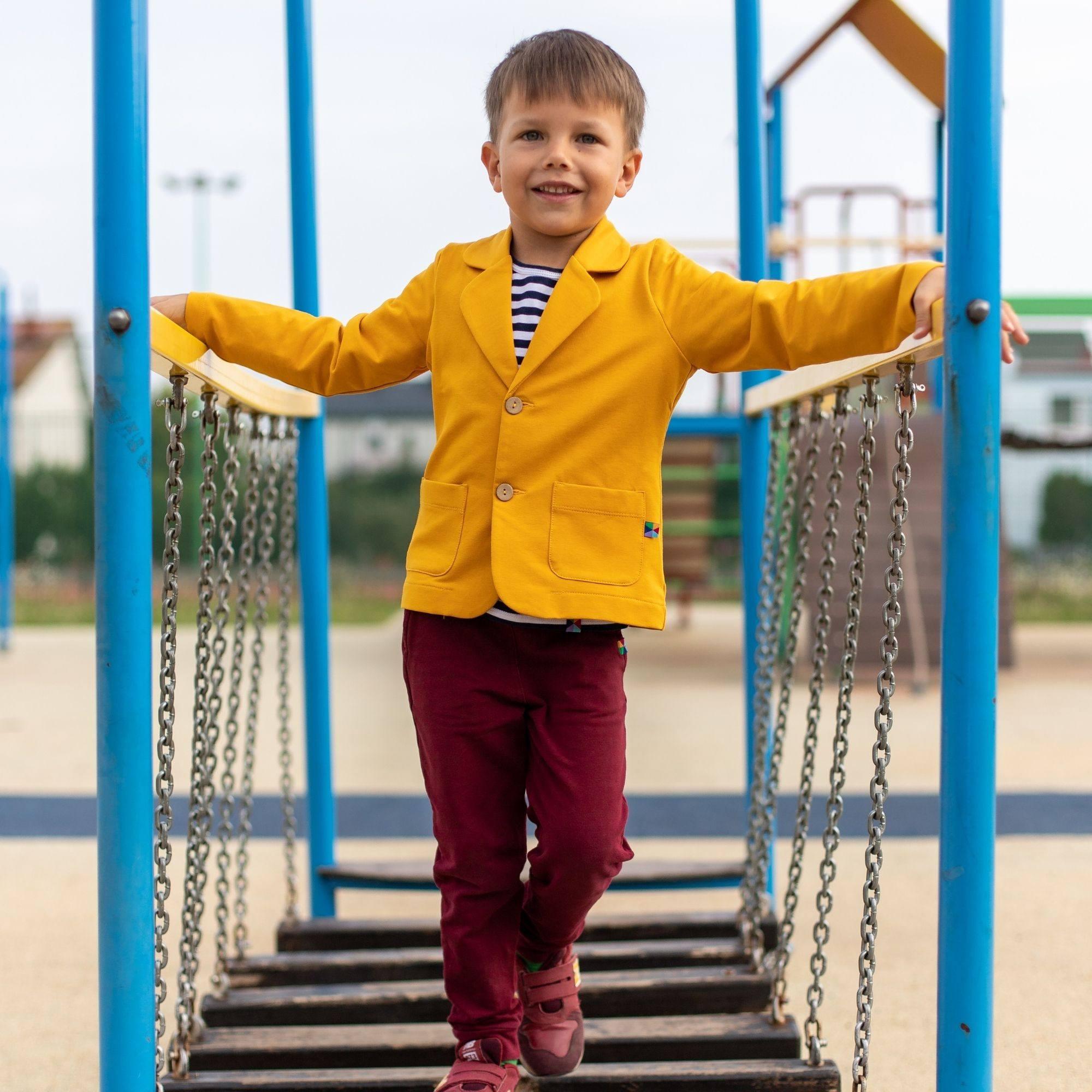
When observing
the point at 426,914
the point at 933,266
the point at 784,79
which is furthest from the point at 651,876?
the point at 784,79

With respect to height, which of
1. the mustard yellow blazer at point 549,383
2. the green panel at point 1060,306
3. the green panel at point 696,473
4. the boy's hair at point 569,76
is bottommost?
the mustard yellow blazer at point 549,383

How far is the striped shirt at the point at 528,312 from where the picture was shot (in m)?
1.60

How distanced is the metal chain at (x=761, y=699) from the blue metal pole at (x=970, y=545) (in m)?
0.79

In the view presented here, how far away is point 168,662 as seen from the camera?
1.55 m

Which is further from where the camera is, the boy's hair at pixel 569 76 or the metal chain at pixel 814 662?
the metal chain at pixel 814 662

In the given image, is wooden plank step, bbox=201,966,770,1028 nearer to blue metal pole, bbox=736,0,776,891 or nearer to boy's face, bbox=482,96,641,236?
blue metal pole, bbox=736,0,776,891

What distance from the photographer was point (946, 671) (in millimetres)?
1336

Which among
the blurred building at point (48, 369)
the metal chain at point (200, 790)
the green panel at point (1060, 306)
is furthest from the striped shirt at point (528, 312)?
the blurred building at point (48, 369)

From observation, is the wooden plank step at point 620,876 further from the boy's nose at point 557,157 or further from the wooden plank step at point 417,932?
the boy's nose at point 557,157

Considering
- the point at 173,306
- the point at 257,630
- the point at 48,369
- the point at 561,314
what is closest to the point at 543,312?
the point at 561,314

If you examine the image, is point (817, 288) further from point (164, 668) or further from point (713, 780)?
point (713, 780)

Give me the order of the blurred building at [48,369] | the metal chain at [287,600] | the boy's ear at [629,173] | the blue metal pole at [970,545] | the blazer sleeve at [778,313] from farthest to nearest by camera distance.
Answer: the blurred building at [48,369] → the metal chain at [287,600] → the boy's ear at [629,173] → the blazer sleeve at [778,313] → the blue metal pole at [970,545]

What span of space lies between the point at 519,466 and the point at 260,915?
1.69 metres

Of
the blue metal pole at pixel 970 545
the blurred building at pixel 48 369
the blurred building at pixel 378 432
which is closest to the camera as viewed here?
the blue metal pole at pixel 970 545
